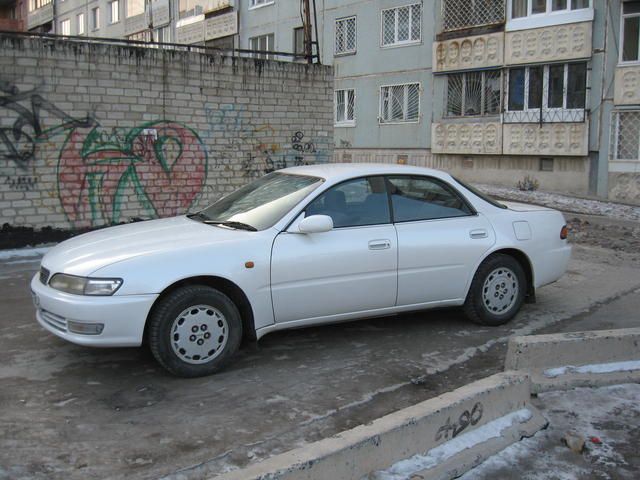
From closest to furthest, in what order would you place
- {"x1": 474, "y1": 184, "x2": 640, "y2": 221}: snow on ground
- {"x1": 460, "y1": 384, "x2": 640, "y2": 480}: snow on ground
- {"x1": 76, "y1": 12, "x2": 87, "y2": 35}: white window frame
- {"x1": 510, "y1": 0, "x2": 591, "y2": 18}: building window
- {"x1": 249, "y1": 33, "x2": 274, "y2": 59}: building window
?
{"x1": 460, "y1": 384, "x2": 640, "y2": 480}: snow on ground
{"x1": 474, "y1": 184, "x2": 640, "y2": 221}: snow on ground
{"x1": 510, "y1": 0, "x2": 591, "y2": 18}: building window
{"x1": 249, "y1": 33, "x2": 274, "y2": 59}: building window
{"x1": 76, "y1": 12, "x2": 87, "y2": 35}: white window frame

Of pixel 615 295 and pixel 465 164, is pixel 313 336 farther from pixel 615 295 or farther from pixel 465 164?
pixel 465 164

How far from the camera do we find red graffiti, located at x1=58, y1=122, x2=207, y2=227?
10.8 metres

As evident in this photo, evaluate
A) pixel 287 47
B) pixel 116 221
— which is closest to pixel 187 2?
pixel 287 47

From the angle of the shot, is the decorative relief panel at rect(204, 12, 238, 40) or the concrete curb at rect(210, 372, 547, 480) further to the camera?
the decorative relief panel at rect(204, 12, 238, 40)

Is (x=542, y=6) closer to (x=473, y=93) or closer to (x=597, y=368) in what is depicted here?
(x=473, y=93)

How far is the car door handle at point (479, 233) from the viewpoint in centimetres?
599

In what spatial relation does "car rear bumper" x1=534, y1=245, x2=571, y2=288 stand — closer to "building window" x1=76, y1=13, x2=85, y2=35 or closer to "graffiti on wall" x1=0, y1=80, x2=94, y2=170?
"graffiti on wall" x1=0, y1=80, x2=94, y2=170

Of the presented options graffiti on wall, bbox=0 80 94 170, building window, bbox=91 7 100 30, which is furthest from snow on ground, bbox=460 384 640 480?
building window, bbox=91 7 100 30

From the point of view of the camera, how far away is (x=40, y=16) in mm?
44000

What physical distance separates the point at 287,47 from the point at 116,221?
1788 centimetres

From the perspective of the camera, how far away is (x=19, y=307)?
6.96 meters

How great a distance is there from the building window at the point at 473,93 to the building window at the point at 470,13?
1.49 m

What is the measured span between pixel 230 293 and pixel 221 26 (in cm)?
2797

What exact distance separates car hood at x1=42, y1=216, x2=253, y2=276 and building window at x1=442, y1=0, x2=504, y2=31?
17.4 meters
